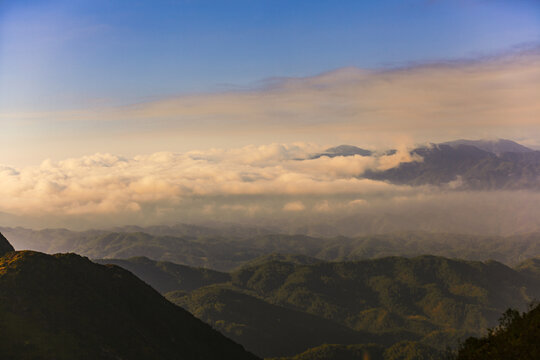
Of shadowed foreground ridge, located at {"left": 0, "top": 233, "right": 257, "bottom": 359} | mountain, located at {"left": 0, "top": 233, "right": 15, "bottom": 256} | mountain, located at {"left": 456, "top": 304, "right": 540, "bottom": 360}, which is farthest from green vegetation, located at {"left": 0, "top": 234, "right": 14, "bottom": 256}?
mountain, located at {"left": 456, "top": 304, "right": 540, "bottom": 360}

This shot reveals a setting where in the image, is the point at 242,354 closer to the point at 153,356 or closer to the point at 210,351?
the point at 210,351

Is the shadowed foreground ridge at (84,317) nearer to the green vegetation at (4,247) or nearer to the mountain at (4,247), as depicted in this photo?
the mountain at (4,247)

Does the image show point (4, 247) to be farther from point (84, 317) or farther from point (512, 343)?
point (512, 343)

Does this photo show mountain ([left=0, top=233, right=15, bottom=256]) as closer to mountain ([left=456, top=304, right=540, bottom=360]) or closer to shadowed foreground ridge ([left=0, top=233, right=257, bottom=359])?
shadowed foreground ridge ([left=0, top=233, right=257, bottom=359])

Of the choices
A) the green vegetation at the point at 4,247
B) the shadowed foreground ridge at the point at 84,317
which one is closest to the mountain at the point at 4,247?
the green vegetation at the point at 4,247

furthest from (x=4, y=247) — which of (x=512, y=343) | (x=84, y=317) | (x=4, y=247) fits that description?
(x=512, y=343)

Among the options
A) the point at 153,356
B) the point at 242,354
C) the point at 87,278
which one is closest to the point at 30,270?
the point at 87,278
